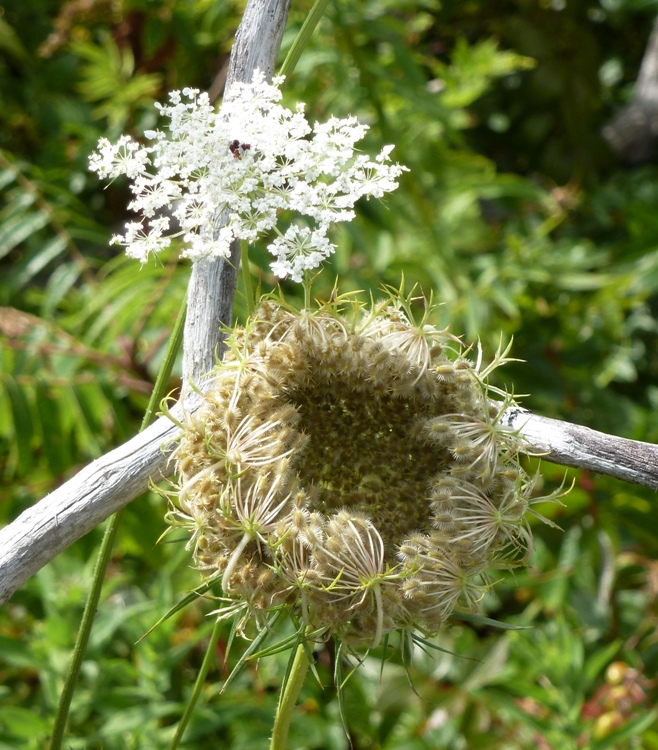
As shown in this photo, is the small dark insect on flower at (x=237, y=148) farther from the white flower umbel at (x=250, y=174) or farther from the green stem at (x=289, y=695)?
the green stem at (x=289, y=695)

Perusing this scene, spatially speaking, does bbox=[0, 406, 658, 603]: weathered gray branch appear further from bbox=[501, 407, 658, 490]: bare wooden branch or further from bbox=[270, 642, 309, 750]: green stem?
bbox=[270, 642, 309, 750]: green stem

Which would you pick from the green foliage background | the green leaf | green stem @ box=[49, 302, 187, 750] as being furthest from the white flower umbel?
the green leaf

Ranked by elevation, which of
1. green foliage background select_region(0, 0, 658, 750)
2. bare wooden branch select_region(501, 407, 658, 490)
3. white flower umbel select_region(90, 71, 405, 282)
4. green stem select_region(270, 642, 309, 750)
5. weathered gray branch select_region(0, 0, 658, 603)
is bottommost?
green foliage background select_region(0, 0, 658, 750)

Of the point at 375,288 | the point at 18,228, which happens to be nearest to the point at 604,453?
the point at 375,288

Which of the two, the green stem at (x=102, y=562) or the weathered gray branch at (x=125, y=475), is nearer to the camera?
the weathered gray branch at (x=125, y=475)

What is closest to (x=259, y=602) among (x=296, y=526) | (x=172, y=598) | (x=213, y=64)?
(x=296, y=526)

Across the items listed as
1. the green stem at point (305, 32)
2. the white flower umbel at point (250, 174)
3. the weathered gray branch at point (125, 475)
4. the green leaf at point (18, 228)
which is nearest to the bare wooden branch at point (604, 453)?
the weathered gray branch at point (125, 475)
